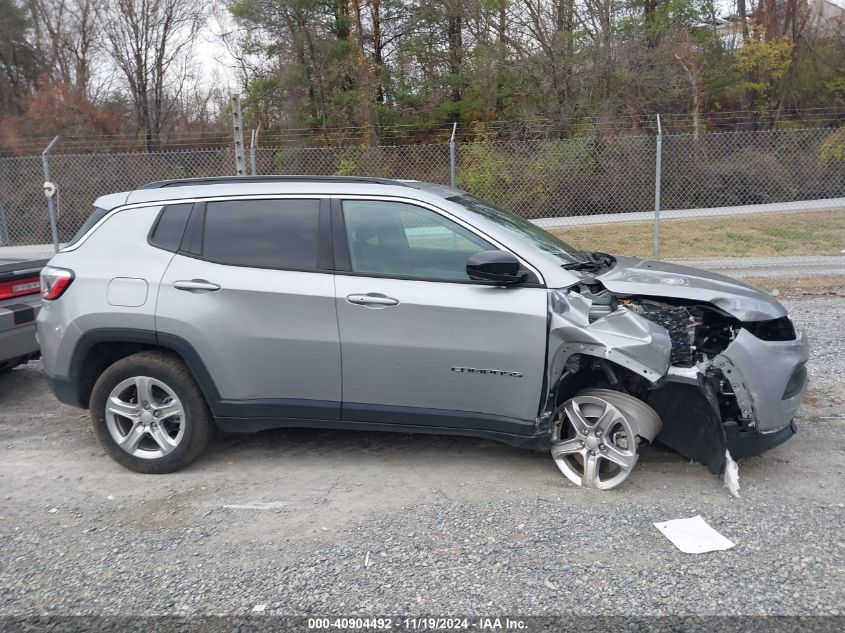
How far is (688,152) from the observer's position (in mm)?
16328

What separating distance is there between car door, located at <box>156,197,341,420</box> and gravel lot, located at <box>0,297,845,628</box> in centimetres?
56

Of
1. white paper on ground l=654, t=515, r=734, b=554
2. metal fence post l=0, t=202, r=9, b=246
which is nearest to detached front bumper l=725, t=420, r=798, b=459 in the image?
white paper on ground l=654, t=515, r=734, b=554

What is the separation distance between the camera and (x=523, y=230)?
488 cm

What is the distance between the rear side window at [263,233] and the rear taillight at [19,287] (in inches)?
96.2

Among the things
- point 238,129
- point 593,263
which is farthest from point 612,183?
point 593,263

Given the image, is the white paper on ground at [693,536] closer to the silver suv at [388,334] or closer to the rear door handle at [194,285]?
the silver suv at [388,334]

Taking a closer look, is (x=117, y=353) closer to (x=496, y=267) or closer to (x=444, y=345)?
(x=444, y=345)

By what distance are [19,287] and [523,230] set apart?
13.9 ft

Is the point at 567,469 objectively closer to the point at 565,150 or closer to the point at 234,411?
the point at 234,411

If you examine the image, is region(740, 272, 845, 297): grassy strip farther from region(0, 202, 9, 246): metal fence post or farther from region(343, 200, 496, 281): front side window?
region(0, 202, 9, 246): metal fence post

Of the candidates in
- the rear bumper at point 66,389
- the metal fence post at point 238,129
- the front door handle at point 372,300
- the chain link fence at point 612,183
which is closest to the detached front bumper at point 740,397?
the front door handle at point 372,300

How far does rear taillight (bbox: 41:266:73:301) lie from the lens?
4.65m

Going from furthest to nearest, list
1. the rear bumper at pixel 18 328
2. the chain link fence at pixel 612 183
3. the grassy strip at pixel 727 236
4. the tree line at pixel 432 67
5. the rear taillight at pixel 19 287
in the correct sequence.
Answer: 1. the tree line at pixel 432 67
2. the chain link fence at pixel 612 183
3. the grassy strip at pixel 727 236
4. the rear taillight at pixel 19 287
5. the rear bumper at pixel 18 328

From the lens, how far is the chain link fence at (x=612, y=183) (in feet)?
46.6
